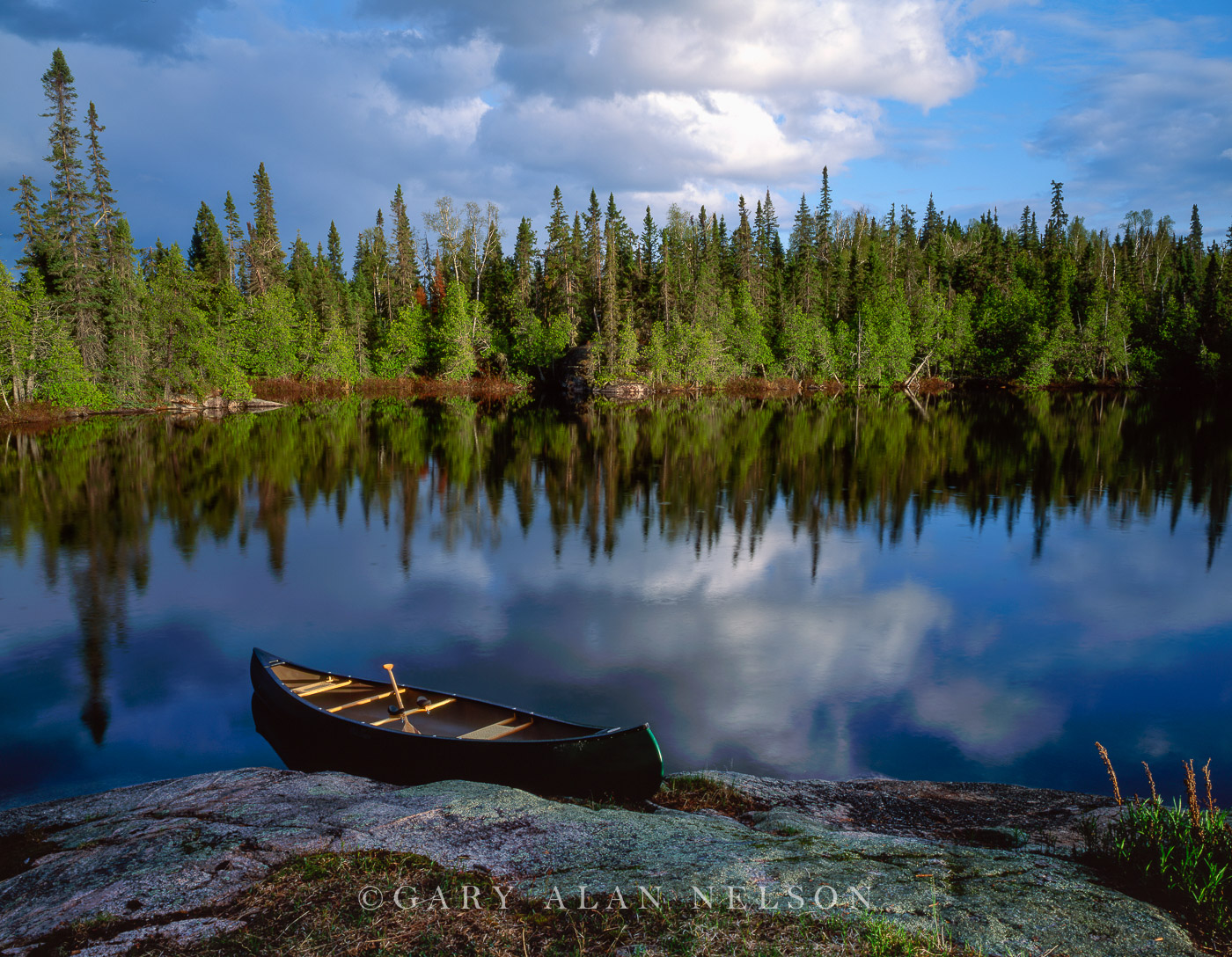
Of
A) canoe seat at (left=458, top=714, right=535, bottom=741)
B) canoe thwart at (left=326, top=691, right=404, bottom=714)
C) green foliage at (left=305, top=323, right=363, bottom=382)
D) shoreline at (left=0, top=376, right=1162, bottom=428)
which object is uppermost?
green foliage at (left=305, top=323, right=363, bottom=382)

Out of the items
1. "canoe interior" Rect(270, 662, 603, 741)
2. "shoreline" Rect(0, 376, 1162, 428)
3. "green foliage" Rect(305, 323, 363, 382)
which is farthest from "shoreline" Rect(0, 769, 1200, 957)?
"green foliage" Rect(305, 323, 363, 382)

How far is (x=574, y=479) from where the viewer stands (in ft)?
114

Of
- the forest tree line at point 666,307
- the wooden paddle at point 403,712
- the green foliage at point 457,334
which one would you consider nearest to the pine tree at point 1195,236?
the forest tree line at point 666,307

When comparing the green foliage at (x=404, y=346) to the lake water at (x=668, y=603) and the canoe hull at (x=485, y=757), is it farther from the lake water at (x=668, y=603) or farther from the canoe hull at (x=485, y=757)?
the canoe hull at (x=485, y=757)

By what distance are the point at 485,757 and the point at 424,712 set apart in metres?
2.07

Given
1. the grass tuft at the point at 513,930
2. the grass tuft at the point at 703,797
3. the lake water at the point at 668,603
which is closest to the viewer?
the grass tuft at the point at 513,930

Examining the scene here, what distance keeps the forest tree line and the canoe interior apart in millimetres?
62385

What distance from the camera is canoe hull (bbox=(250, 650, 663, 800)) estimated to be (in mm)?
8438

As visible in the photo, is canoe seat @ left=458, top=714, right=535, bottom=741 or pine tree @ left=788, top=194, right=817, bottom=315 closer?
canoe seat @ left=458, top=714, right=535, bottom=741

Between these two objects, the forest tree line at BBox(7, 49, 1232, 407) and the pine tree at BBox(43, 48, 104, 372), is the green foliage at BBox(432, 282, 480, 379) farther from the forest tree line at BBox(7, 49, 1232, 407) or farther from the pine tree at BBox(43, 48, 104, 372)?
the pine tree at BBox(43, 48, 104, 372)

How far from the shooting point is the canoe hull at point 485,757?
8438 millimetres

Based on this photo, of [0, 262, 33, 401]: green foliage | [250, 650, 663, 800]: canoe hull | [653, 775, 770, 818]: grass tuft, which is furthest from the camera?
[0, 262, 33, 401]: green foliage

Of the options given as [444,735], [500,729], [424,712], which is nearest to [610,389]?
[424,712]

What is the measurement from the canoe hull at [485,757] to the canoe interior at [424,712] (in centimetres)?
19
